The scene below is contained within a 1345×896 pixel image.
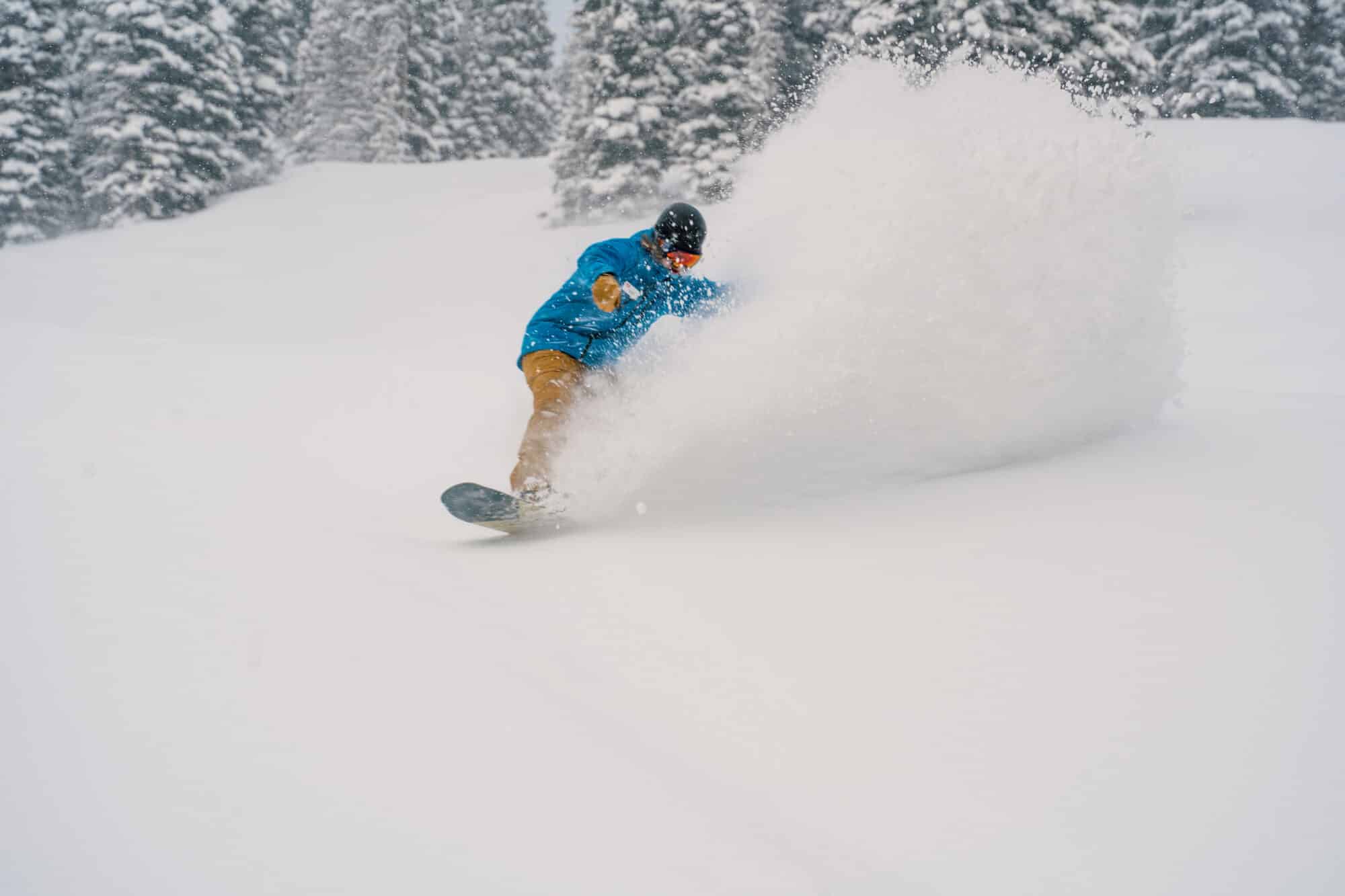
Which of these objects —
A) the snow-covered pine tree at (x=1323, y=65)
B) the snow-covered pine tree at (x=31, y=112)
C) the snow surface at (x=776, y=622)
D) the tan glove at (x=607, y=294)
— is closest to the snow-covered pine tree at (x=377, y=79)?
the snow-covered pine tree at (x=31, y=112)

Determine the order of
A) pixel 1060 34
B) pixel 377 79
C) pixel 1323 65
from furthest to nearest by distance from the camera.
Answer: pixel 377 79, pixel 1323 65, pixel 1060 34

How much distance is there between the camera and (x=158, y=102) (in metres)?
19.6

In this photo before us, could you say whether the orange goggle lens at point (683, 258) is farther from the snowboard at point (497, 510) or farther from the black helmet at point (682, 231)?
the snowboard at point (497, 510)

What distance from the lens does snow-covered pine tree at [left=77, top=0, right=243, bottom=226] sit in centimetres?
1916

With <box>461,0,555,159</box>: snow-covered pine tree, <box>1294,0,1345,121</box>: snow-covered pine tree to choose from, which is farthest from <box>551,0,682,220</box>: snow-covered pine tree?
<box>1294,0,1345,121</box>: snow-covered pine tree

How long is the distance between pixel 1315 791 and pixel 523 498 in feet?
9.75

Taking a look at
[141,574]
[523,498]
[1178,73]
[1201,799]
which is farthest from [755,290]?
[1178,73]

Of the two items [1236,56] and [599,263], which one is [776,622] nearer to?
[599,263]

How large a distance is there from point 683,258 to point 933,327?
5.02 ft

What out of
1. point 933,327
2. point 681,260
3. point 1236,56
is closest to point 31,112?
point 681,260

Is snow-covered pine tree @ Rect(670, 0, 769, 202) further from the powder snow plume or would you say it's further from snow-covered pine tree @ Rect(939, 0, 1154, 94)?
the powder snow plume

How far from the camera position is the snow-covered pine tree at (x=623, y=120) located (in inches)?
694

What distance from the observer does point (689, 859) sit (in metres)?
1.61

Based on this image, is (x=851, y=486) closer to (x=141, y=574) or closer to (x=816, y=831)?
(x=816, y=831)
